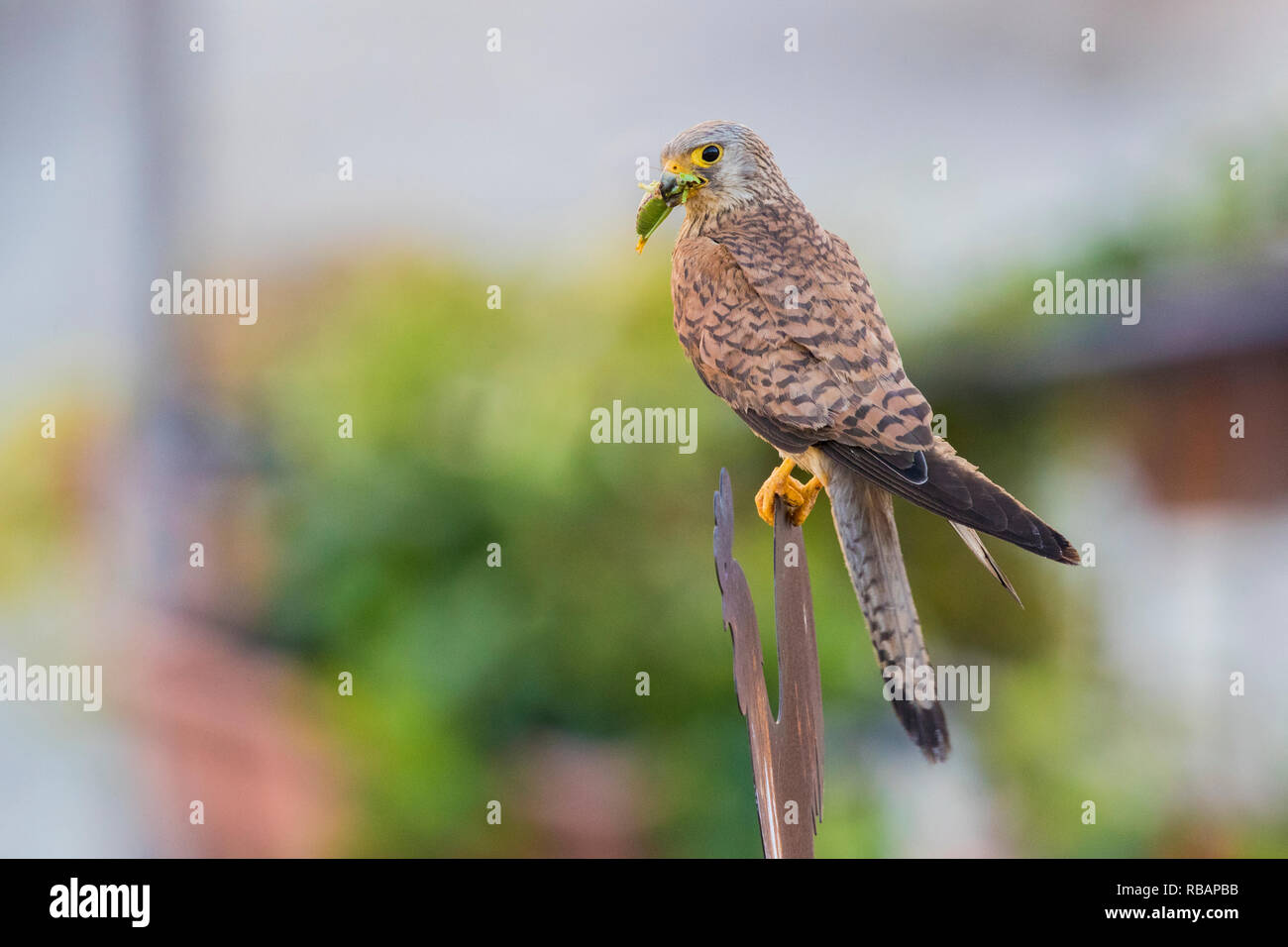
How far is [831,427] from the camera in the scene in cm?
147

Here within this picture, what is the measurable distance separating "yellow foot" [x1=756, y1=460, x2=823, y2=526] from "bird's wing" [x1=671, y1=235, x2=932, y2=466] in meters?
0.10

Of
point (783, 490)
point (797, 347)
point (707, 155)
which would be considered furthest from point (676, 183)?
point (783, 490)

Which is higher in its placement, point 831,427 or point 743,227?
point 743,227

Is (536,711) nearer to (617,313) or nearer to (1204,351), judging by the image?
(617,313)

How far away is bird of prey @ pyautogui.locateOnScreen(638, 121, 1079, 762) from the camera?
1332 mm

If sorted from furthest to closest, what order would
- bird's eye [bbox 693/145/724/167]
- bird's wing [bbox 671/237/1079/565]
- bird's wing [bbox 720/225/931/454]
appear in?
bird's eye [bbox 693/145/724/167] → bird's wing [bbox 720/225/931/454] → bird's wing [bbox 671/237/1079/565]

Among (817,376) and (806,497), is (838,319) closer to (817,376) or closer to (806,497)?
(817,376)

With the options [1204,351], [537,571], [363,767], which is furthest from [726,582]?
[1204,351]

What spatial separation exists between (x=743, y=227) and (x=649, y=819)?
5.72ft

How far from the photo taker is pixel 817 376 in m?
1.52

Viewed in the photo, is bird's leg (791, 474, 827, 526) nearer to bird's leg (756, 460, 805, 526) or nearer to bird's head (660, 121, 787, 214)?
bird's leg (756, 460, 805, 526)

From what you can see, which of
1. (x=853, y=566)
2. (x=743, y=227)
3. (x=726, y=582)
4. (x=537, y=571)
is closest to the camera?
(x=726, y=582)

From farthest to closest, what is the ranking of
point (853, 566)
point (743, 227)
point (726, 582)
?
point (743, 227), point (853, 566), point (726, 582)

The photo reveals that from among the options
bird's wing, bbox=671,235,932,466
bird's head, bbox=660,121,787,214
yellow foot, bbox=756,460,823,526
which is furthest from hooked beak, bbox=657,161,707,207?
yellow foot, bbox=756,460,823,526
